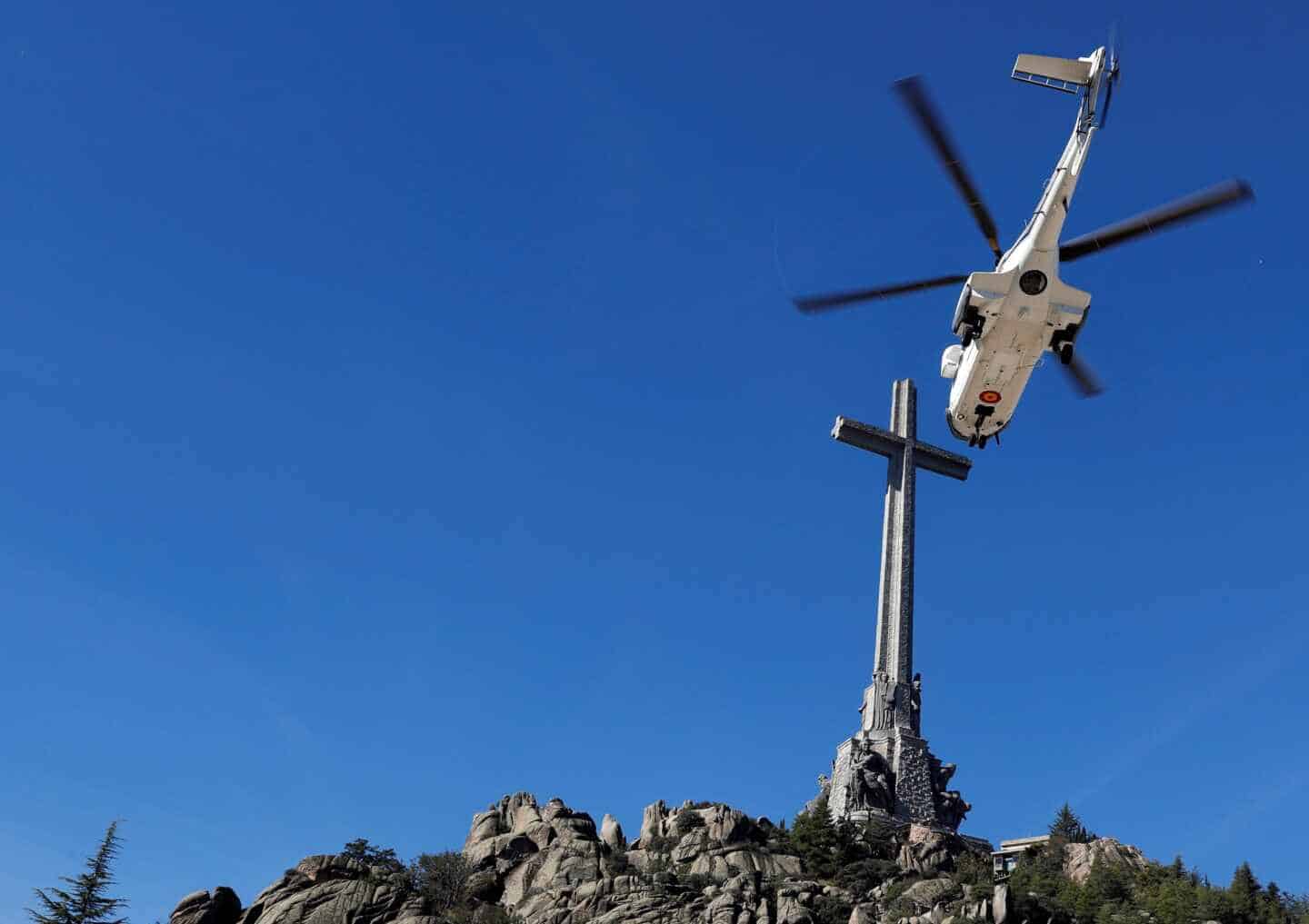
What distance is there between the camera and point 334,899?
5984 centimetres

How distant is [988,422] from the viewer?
46.2m

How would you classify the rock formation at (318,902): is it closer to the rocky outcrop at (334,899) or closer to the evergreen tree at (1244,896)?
the rocky outcrop at (334,899)

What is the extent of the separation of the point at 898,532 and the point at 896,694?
1070cm

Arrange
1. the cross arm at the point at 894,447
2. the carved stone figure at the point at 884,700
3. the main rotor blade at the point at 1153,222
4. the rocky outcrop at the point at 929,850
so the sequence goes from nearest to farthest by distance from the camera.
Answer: the main rotor blade at the point at 1153,222, the rocky outcrop at the point at 929,850, the carved stone figure at the point at 884,700, the cross arm at the point at 894,447

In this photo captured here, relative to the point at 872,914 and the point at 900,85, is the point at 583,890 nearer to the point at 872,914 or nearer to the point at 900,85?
the point at 872,914

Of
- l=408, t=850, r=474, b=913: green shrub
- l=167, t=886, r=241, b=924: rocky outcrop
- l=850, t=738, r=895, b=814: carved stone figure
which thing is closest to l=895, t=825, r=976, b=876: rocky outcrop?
l=850, t=738, r=895, b=814: carved stone figure

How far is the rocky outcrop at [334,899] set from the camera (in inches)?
2309

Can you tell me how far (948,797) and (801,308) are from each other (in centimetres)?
3851

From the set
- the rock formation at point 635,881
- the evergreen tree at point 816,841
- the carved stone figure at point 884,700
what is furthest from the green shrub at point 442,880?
the carved stone figure at point 884,700

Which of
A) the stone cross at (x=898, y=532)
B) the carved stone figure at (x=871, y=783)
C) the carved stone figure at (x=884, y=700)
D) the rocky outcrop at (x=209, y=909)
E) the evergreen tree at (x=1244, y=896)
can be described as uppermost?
the stone cross at (x=898, y=532)

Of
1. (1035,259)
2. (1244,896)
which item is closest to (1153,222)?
(1035,259)

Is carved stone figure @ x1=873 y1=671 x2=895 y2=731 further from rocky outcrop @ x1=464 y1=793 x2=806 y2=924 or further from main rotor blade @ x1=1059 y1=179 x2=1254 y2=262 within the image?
main rotor blade @ x1=1059 y1=179 x2=1254 y2=262

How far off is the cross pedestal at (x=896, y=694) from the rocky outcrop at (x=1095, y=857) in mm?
7818

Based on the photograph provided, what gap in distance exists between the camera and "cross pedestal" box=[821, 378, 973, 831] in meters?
71.2
